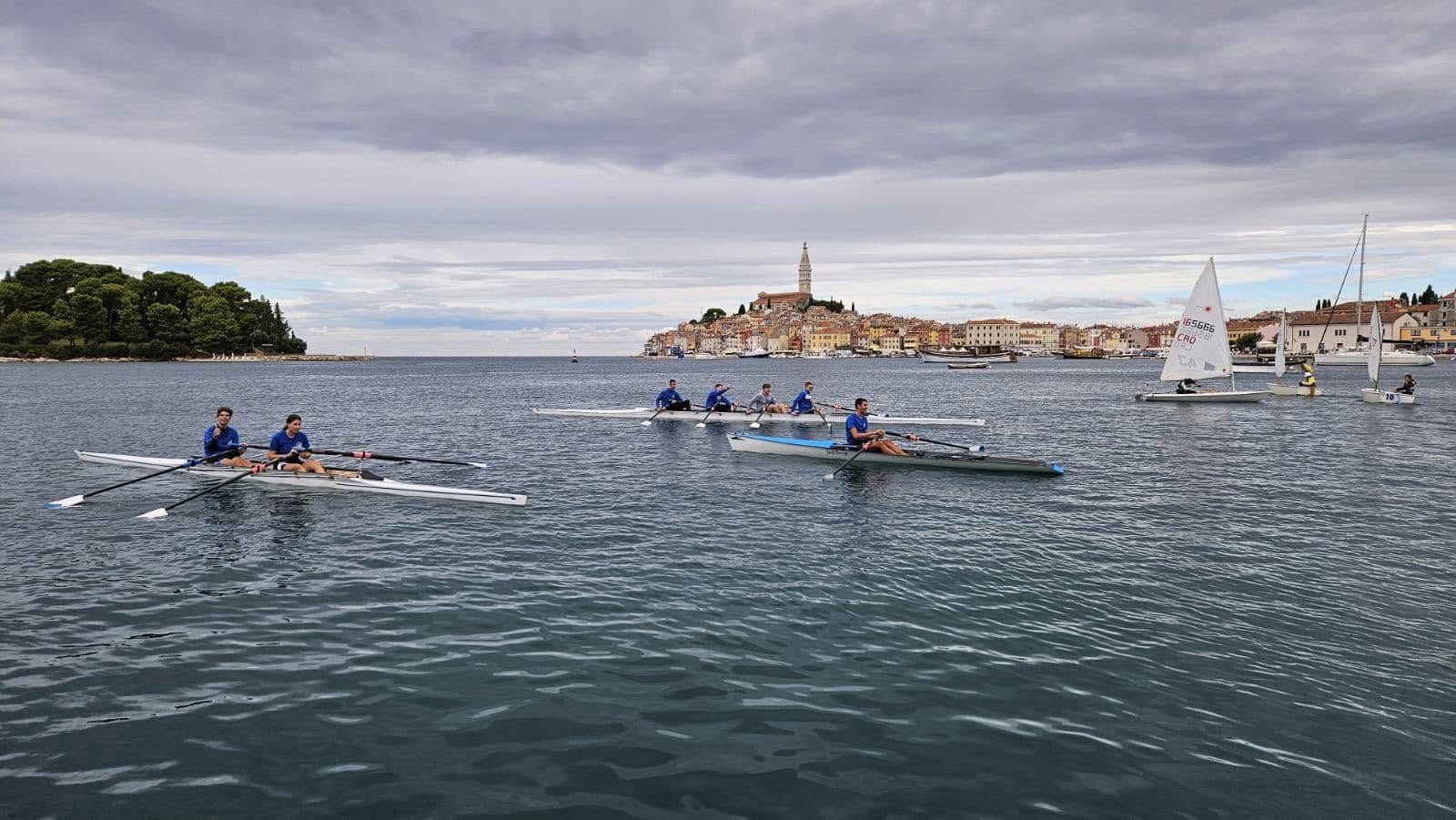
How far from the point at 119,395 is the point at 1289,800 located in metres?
74.7

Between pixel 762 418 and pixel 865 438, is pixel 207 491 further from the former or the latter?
pixel 762 418

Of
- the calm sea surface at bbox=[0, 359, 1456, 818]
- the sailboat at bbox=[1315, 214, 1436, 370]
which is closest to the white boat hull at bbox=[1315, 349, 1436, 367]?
the sailboat at bbox=[1315, 214, 1436, 370]

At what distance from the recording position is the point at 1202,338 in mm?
48031

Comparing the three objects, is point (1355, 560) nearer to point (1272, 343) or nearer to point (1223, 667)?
point (1223, 667)

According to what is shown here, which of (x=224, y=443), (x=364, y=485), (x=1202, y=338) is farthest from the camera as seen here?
(x=1202, y=338)

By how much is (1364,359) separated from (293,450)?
6065 inches

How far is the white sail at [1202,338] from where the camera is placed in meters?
46.1

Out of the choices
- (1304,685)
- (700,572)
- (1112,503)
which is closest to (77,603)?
(700,572)

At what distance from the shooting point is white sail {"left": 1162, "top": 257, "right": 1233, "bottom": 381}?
4612 centimetres

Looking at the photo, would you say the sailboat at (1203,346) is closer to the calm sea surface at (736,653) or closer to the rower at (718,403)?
the rower at (718,403)

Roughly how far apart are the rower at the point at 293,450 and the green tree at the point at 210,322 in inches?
6531

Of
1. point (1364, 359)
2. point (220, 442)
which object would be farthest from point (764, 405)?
point (1364, 359)

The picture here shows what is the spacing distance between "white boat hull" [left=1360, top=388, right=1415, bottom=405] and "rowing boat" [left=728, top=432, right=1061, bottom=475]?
141 feet

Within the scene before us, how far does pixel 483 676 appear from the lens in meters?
8.73
